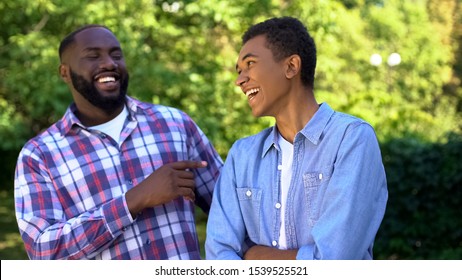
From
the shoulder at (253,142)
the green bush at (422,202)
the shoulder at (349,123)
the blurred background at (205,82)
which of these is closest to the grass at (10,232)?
the blurred background at (205,82)

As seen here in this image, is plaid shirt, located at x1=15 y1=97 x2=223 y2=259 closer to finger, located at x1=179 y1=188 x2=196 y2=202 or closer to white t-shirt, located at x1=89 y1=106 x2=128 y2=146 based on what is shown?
white t-shirt, located at x1=89 y1=106 x2=128 y2=146

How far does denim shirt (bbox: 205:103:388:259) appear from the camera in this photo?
213cm

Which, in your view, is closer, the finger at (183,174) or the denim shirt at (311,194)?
the denim shirt at (311,194)

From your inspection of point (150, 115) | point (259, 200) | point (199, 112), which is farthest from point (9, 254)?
point (259, 200)

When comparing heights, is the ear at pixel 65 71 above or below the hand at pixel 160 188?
above

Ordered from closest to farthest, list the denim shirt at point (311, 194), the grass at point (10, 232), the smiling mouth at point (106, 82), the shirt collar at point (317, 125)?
the denim shirt at point (311, 194) < the shirt collar at point (317, 125) < the smiling mouth at point (106, 82) < the grass at point (10, 232)

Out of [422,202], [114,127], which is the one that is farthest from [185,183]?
[422,202]

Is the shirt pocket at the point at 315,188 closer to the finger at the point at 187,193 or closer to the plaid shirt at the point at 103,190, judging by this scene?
the finger at the point at 187,193

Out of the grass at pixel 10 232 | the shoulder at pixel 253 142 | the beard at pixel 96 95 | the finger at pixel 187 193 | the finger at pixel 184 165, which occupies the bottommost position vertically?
the grass at pixel 10 232

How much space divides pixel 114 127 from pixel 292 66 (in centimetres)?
95

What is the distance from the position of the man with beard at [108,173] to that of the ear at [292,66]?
0.62 m

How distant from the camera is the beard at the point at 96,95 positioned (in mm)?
2912
